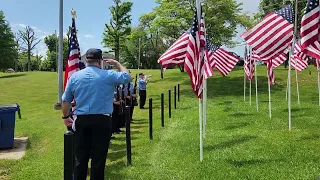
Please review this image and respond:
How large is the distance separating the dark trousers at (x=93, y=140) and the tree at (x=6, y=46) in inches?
2819

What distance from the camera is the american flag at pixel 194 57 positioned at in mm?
8469

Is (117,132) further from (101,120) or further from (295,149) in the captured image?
(101,120)

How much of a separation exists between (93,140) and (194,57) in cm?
364

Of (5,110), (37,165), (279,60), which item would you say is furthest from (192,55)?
(279,60)

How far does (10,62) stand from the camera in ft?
243

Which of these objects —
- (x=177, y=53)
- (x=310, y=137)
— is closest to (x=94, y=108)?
(x=177, y=53)

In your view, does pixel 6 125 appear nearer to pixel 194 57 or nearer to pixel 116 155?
pixel 116 155

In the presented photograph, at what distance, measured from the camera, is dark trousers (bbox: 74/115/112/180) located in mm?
5629

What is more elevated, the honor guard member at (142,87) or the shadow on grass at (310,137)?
the honor guard member at (142,87)

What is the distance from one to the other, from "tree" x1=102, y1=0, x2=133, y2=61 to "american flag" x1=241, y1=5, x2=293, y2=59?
47099 mm

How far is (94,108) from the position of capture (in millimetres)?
5637

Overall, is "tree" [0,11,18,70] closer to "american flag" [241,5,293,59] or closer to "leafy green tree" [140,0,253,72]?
"leafy green tree" [140,0,253,72]

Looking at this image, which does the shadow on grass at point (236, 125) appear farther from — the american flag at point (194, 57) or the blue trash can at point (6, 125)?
the blue trash can at point (6, 125)

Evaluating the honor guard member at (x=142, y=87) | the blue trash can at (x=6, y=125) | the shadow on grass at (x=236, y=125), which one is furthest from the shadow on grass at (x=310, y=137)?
the honor guard member at (x=142, y=87)
